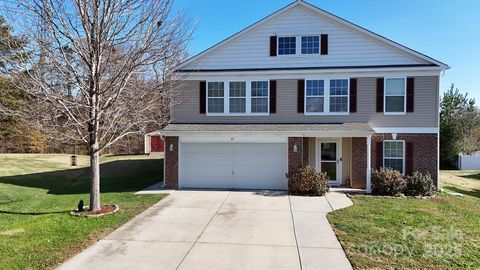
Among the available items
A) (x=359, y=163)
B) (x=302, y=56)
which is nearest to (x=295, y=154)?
(x=359, y=163)

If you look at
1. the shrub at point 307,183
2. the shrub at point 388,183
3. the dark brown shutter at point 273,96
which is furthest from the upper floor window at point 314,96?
the shrub at point 388,183

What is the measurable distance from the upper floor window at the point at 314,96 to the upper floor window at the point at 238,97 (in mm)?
2836

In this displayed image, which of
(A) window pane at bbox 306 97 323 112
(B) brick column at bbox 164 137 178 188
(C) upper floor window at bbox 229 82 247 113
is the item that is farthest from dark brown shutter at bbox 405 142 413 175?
(B) brick column at bbox 164 137 178 188

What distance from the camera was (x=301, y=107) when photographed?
14828mm

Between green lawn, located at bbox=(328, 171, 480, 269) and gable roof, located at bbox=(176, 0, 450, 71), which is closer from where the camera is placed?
green lawn, located at bbox=(328, 171, 480, 269)

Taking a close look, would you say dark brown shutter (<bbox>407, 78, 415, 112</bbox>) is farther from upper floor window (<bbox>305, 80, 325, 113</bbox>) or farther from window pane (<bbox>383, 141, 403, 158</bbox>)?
upper floor window (<bbox>305, 80, 325, 113</bbox>)

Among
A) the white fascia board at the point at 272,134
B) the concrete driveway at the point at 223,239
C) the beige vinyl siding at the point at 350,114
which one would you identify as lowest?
the concrete driveway at the point at 223,239

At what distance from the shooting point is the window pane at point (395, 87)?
14.3m

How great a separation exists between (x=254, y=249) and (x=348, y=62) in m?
10.7

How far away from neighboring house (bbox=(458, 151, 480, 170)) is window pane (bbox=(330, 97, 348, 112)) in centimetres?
2453

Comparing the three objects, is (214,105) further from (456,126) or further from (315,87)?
(456,126)

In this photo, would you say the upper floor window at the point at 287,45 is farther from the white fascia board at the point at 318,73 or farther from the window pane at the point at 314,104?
the window pane at the point at 314,104

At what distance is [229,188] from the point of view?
1431 centimetres

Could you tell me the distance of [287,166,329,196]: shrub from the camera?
12758 mm
